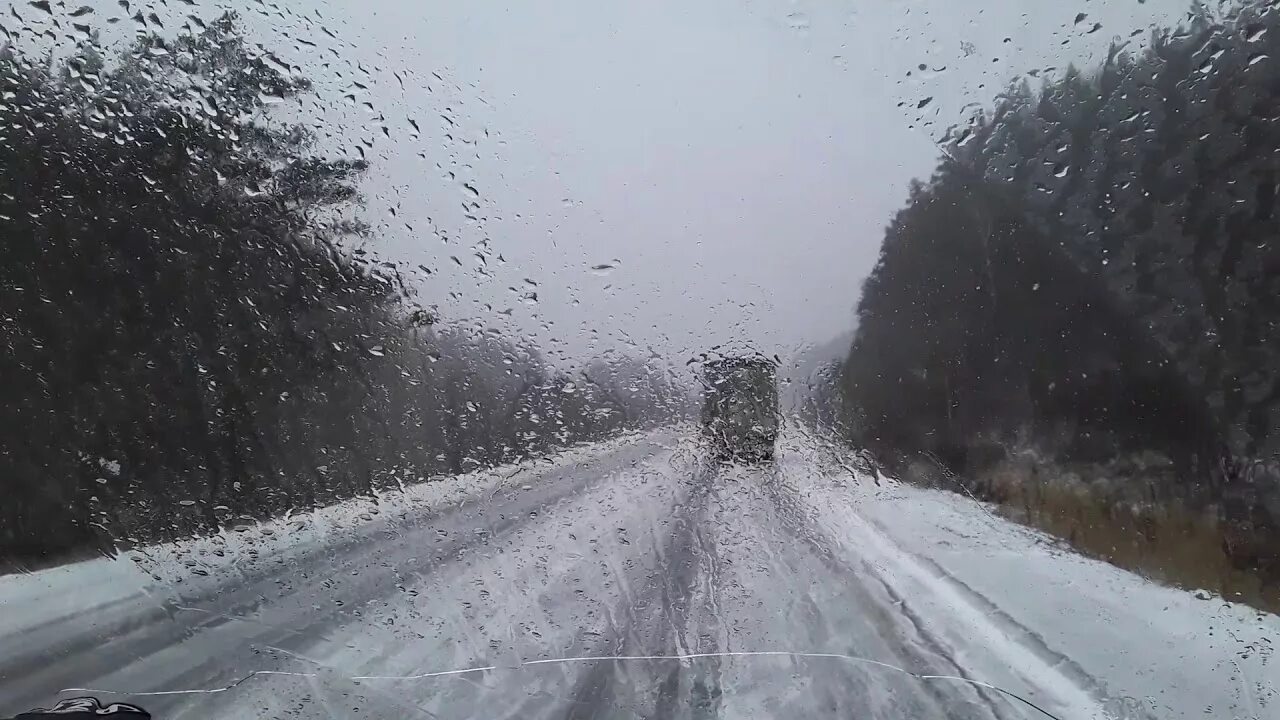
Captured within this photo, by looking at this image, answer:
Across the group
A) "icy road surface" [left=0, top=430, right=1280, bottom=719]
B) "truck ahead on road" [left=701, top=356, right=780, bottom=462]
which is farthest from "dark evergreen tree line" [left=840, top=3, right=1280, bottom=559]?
"icy road surface" [left=0, top=430, right=1280, bottom=719]

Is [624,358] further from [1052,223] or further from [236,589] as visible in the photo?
[1052,223]

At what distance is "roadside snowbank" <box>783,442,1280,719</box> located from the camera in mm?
4105

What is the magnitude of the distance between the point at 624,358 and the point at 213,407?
265 cm

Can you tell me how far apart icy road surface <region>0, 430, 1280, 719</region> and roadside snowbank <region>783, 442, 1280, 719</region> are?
0.05ft

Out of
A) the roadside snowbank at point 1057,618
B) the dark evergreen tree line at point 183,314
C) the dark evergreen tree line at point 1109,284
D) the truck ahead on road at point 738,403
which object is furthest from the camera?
the truck ahead on road at point 738,403

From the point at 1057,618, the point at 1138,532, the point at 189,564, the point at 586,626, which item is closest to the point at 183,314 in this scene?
the point at 189,564

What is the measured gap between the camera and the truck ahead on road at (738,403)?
20.4ft

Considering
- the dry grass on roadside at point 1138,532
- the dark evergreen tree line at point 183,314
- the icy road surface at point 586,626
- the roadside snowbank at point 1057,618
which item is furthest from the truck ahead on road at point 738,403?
the dry grass on roadside at point 1138,532

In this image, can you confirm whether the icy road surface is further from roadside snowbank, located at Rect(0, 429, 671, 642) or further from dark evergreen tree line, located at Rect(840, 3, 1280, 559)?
dark evergreen tree line, located at Rect(840, 3, 1280, 559)

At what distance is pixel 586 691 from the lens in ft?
13.4

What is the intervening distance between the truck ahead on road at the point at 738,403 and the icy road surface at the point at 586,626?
40 centimetres

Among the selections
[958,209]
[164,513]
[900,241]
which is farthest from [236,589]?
[958,209]

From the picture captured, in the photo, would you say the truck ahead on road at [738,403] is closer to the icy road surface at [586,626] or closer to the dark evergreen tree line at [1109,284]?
the icy road surface at [586,626]

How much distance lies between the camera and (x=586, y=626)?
15.8ft
